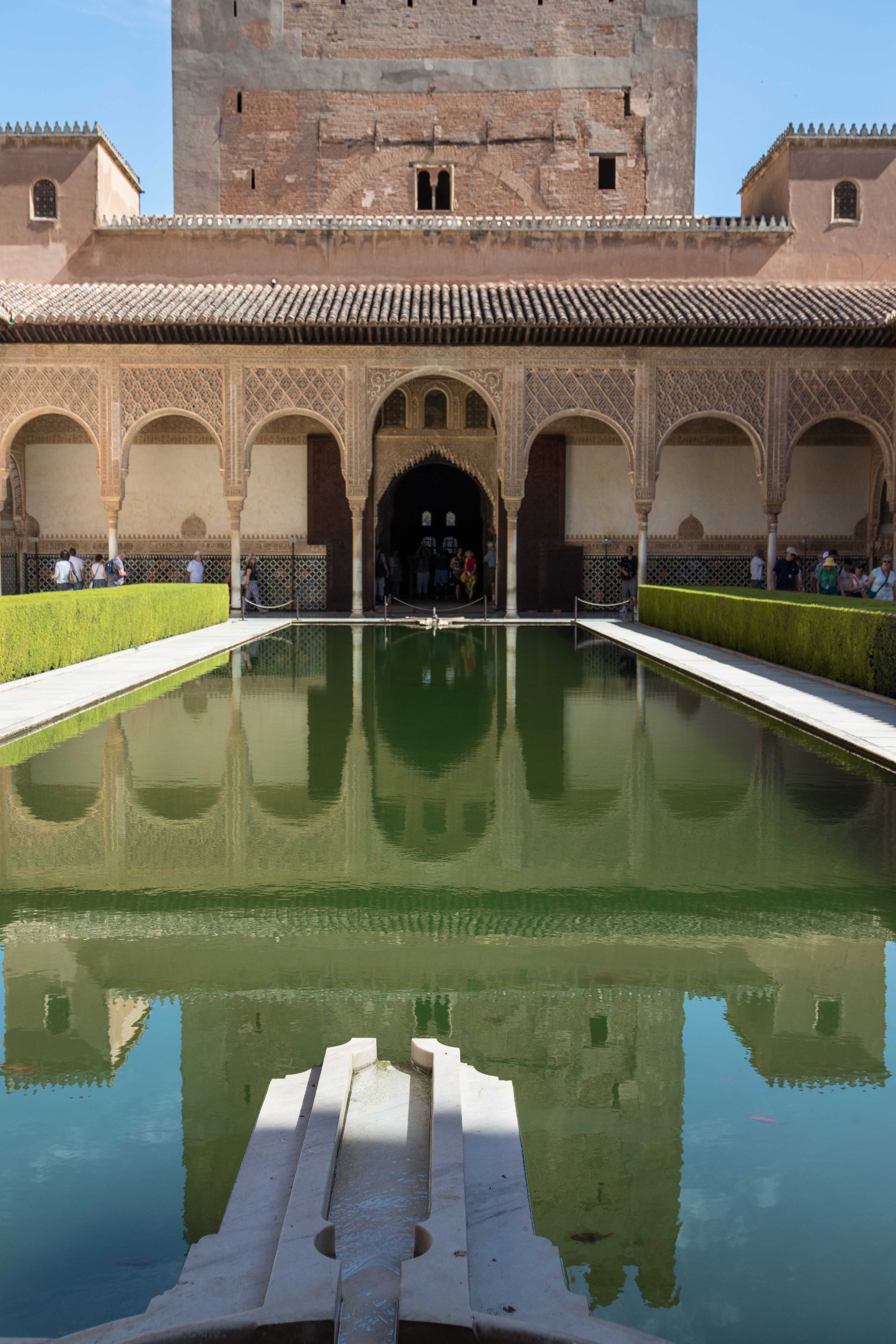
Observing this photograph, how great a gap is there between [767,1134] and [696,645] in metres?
11.9

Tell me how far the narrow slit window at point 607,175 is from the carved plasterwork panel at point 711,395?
6445mm

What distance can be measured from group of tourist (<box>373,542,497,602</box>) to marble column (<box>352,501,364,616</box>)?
46.9 inches

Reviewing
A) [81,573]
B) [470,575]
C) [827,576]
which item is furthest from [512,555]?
[81,573]

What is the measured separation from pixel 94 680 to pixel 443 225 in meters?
13.2

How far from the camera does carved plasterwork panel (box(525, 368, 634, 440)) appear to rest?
19000mm

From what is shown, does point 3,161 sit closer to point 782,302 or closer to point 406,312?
point 406,312

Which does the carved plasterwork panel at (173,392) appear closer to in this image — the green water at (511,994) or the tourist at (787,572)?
the tourist at (787,572)

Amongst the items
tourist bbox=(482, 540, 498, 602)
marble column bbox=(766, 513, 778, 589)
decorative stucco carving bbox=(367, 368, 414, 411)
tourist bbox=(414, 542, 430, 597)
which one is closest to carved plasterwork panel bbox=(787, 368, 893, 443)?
marble column bbox=(766, 513, 778, 589)

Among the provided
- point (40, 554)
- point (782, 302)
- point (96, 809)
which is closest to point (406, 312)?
point (782, 302)

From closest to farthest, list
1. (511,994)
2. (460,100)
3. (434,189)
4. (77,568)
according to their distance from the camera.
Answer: (511,994) < (77,568) < (460,100) < (434,189)

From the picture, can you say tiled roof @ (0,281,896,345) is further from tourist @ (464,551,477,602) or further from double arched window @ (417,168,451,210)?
tourist @ (464,551,477,602)

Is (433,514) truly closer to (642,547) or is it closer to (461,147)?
(461,147)

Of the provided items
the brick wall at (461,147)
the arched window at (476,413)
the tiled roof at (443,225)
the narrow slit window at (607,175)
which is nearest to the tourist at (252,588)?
the arched window at (476,413)

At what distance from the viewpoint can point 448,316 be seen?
18312 mm
